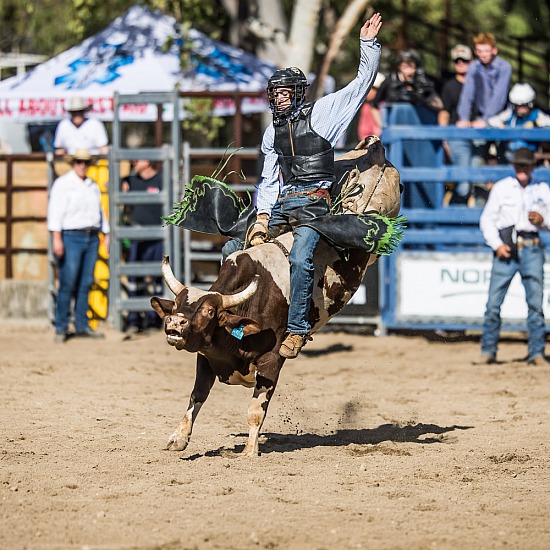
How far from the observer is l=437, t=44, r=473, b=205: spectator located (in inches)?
497

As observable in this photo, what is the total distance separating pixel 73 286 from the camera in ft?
41.8

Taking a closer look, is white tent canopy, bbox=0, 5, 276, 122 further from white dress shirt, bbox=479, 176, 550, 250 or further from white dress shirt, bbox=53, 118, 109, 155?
white dress shirt, bbox=479, 176, 550, 250

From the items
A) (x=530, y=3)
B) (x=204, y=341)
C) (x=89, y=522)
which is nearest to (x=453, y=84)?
(x=204, y=341)

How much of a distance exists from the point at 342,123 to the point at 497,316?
170 inches

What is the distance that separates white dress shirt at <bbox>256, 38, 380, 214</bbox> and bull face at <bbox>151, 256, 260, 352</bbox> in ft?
2.64

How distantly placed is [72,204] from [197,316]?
21.0ft

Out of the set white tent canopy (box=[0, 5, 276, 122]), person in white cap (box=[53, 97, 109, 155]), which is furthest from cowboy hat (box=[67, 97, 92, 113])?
white tent canopy (box=[0, 5, 276, 122])

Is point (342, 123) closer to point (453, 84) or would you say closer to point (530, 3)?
point (453, 84)

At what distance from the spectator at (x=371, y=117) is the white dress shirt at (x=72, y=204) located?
10.3 feet

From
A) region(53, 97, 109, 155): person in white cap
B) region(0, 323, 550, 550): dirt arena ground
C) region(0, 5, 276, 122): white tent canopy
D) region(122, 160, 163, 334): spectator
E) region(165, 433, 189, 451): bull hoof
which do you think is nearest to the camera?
region(0, 323, 550, 550): dirt arena ground

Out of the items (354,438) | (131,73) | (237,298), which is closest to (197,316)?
(237,298)

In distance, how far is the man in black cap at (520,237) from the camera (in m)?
10.8

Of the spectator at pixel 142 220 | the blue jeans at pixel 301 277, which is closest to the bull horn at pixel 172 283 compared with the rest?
the blue jeans at pixel 301 277

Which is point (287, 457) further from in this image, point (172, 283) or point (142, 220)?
point (142, 220)
